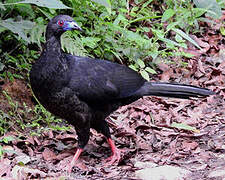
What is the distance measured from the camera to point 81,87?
14.2 feet

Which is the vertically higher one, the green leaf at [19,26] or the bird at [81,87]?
the green leaf at [19,26]

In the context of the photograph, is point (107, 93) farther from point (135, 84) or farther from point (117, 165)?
point (117, 165)

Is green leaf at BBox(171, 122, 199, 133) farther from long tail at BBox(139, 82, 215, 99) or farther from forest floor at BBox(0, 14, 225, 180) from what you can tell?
long tail at BBox(139, 82, 215, 99)

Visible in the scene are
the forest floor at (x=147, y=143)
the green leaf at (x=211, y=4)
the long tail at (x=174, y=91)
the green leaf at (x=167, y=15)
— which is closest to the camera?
the forest floor at (x=147, y=143)

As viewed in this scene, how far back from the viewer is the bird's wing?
437 centimetres

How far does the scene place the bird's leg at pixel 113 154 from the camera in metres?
4.59

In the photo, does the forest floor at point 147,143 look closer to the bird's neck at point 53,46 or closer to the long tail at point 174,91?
the long tail at point 174,91

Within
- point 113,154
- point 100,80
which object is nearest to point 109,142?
point 113,154

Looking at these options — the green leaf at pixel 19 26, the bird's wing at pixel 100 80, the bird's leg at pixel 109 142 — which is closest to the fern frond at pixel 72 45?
the green leaf at pixel 19 26

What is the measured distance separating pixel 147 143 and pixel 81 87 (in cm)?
117

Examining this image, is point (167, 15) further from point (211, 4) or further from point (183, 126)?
point (183, 126)

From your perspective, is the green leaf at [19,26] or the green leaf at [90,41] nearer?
the green leaf at [19,26]

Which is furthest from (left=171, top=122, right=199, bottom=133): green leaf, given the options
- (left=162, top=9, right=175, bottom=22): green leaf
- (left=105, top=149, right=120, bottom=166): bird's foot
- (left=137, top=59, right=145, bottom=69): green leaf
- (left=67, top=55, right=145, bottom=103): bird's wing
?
(left=162, top=9, right=175, bottom=22): green leaf

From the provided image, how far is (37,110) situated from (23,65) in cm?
63
